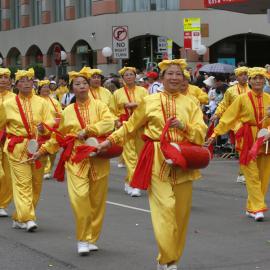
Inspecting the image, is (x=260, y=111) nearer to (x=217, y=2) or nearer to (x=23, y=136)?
(x=23, y=136)

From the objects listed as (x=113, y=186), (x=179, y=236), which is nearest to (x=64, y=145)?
(x=179, y=236)

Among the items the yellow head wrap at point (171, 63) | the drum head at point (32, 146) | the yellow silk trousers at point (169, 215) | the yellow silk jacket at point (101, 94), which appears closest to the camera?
→ the yellow silk trousers at point (169, 215)

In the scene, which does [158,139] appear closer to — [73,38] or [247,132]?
[247,132]

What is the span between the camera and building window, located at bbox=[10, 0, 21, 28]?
167ft

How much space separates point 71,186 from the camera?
8.19 metres

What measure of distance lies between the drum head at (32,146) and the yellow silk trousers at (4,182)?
1488 millimetres

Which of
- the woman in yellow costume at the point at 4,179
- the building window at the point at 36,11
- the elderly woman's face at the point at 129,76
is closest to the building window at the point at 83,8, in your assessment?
the building window at the point at 36,11

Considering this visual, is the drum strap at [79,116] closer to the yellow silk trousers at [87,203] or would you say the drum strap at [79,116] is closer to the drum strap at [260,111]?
the yellow silk trousers at [87,203]

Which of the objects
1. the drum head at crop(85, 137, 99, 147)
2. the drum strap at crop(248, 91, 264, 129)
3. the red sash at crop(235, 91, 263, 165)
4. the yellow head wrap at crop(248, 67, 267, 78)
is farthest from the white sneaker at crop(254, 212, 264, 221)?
the drum head at crop(85, 137, 99, 147)

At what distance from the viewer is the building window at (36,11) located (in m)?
47.3

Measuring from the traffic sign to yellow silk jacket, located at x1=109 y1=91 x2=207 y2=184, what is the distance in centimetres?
1583

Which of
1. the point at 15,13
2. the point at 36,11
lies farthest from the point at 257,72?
the point at 15,13

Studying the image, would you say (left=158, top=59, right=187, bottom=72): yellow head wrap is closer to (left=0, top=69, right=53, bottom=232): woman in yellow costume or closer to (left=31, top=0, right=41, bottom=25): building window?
(left=0, top=69, right=53, bottom=232): woman in yellow costume

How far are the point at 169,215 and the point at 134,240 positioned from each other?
7.49 ft
